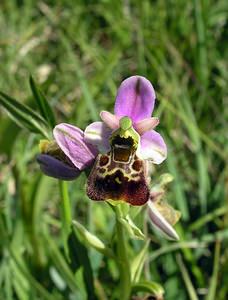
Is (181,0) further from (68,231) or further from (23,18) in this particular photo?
(68,231)

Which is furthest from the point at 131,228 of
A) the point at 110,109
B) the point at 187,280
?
the point at 110,109

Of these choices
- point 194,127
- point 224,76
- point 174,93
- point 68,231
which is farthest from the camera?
point 224,76

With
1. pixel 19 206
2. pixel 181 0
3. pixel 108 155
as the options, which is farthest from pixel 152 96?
pixel 181 0

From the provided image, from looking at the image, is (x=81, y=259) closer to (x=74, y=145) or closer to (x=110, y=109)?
(x=74, y=145)

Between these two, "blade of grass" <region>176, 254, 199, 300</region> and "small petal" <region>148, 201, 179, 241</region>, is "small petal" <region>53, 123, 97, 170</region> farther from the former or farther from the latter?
"blade of grass" <region>176, 254, 199, 300</region>

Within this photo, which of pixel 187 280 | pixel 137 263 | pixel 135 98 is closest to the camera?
pixel 135 98
